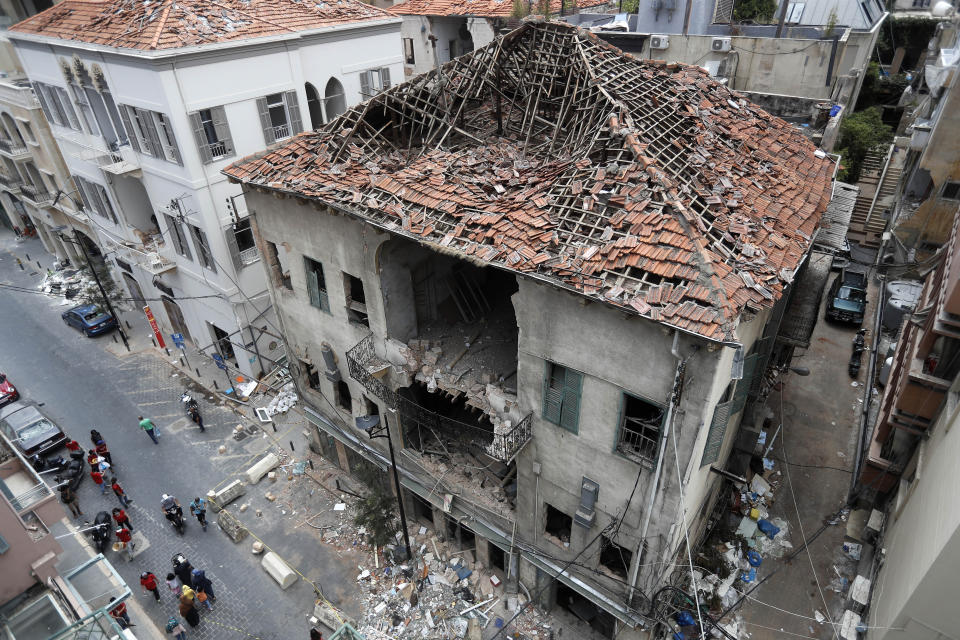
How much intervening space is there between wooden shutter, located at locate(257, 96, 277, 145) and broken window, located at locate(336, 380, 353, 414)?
1144 cm

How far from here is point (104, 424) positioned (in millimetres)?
26312

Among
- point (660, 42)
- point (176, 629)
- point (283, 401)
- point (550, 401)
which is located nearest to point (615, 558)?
point (550, 401)

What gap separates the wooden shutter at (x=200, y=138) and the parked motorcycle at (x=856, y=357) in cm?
3105

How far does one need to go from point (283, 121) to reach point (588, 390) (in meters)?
19.3

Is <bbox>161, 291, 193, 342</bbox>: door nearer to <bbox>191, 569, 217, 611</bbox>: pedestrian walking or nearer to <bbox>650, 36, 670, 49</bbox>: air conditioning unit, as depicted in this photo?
<bbox>191, 569, 217, 611</bbox>: pedestrian walking

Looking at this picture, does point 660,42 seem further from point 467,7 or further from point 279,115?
point 279,115

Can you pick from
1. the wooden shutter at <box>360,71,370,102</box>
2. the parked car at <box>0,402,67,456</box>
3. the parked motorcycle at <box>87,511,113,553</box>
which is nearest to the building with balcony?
the parked car at <box>0,402,67,456</box>

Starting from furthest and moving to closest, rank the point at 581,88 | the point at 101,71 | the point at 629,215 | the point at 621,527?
the point at 101,71
the point at 581,88
the point at 621,527
the point at 629,215

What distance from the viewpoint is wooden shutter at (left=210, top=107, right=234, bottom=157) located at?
21.6 meters

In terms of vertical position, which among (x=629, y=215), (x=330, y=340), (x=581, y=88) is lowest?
(x=330, y=340)

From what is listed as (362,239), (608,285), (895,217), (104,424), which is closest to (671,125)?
(608,285)

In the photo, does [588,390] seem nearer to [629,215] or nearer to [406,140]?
[629,215]

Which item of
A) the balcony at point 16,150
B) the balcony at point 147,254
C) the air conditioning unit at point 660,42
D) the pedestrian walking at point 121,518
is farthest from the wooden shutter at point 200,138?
the air conditioning unit at point 660,42

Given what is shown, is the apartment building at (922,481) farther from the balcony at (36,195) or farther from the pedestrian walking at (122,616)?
the balcony at (36,195)
